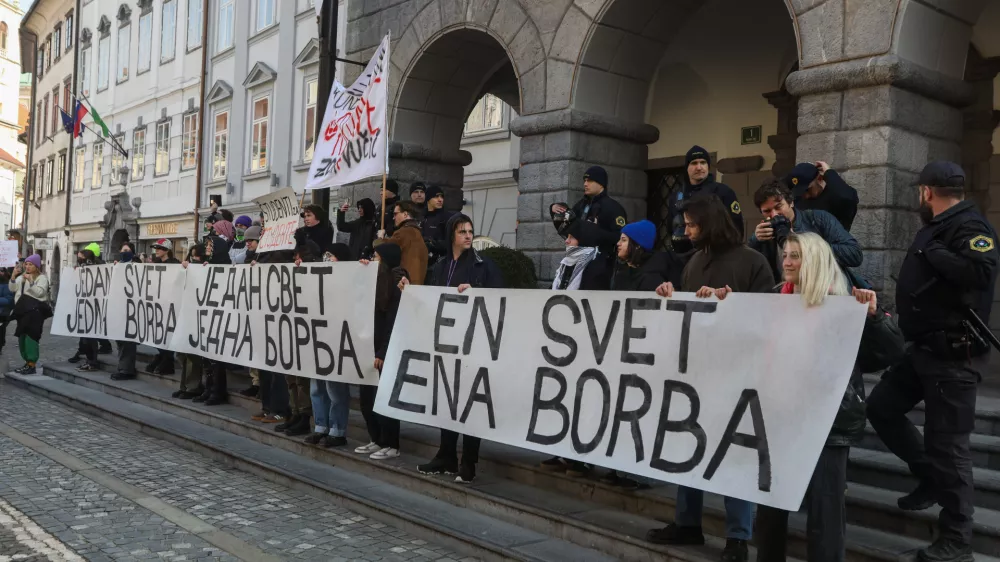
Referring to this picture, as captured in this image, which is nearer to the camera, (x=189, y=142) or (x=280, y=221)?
(x=280, y=221)

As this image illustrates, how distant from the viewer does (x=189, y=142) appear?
26328 millimetres

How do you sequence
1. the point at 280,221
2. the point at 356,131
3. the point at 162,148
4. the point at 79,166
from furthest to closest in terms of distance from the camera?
the point at 79,166
the point at 162,148
the point at 280,221
the point at 356,131

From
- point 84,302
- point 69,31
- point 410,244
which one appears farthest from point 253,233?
point 69,31

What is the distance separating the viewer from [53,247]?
1496 inches

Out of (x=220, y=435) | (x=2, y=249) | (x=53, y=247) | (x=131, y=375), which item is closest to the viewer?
(x=220, y=435)

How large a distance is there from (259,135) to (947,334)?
66.4ft

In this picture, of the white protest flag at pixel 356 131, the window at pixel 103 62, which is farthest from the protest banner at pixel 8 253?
the window at pixel 103 62

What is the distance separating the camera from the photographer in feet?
16.0

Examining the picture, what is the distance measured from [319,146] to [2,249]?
9768mm

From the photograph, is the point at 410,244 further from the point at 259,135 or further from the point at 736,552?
the point at 259,135

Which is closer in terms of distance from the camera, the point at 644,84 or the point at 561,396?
the point at 561,396

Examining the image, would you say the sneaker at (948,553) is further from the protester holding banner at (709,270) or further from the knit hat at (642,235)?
the knit hat at (642,235)

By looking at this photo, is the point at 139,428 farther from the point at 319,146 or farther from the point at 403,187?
the point at 403,187

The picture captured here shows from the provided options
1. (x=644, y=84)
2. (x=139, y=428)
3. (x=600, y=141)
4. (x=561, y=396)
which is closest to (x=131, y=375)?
(x=139, y=428)
